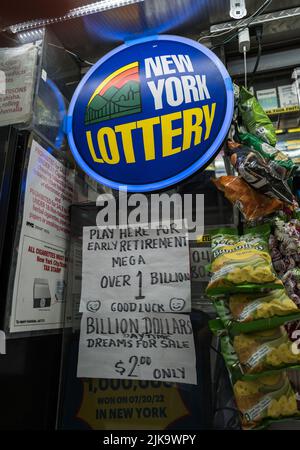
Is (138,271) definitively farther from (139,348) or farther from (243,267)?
(243,267)

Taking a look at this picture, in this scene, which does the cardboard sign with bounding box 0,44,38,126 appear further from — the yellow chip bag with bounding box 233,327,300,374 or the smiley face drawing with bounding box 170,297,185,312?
the yellow chip bag with bounding box 233,327,300,374

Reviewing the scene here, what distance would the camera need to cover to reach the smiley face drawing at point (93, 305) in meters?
1.29

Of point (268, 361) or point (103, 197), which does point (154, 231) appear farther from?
point (268, 361)

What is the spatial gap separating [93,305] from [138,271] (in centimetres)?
23

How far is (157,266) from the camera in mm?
1273

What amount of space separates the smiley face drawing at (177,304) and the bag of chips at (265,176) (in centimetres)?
50

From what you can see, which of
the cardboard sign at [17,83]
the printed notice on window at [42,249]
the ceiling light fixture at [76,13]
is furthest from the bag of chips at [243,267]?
the ceiling light fixture at [76,13]

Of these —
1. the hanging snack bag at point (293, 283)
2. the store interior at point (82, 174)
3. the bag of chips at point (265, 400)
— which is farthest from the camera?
the store interior at point (82, 174)

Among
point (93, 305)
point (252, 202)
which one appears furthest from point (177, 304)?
point (252, 202)

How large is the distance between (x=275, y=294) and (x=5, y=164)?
106cm

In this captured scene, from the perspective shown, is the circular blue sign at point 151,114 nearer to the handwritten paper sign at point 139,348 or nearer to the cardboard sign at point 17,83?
the cardboard sign at point 17,83

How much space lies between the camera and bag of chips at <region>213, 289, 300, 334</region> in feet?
3.05

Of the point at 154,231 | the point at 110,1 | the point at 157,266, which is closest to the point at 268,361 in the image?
the point at 157,266

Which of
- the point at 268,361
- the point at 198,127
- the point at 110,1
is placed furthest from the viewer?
the point at 110,1
